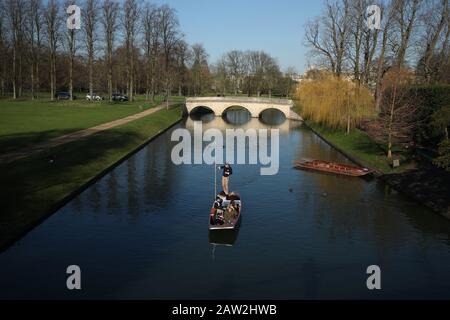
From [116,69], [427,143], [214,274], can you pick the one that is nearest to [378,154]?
[427,143]

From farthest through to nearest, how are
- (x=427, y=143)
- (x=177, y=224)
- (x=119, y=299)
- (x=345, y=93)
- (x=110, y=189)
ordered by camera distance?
(x=345, y=93), (x=427, y=143), (x=110, y=189), (x=177, y=224), (x=119, y=299)

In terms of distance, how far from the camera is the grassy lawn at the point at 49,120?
148 ft

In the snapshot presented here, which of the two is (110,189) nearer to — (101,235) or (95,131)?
(101,235)

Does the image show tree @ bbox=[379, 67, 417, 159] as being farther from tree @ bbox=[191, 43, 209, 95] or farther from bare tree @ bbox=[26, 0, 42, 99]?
tree @ bbox=[191, 43, 209, 95]

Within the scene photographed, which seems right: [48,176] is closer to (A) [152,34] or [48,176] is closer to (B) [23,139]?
(B) [23,139]

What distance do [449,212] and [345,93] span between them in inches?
1353

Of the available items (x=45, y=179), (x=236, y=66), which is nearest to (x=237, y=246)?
(x=45, y=179)

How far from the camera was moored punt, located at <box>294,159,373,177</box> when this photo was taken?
4019cm

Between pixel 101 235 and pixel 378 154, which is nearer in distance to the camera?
pixel 101 235

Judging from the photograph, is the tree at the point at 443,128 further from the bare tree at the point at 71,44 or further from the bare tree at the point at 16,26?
the bare tree at the point at 16,26

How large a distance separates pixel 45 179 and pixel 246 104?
70.1 metres

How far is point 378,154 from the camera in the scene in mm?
46125

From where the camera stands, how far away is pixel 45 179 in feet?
105
